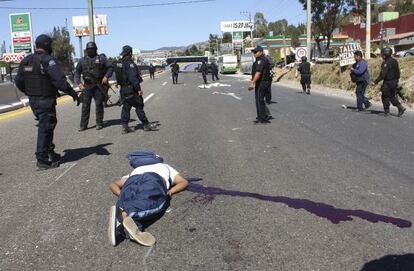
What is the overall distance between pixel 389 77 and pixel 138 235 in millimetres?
A: 10762

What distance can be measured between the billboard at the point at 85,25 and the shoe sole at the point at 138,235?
7912 cm

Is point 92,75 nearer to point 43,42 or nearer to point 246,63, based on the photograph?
point 43,42

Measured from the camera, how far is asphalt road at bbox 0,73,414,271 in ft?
13.9

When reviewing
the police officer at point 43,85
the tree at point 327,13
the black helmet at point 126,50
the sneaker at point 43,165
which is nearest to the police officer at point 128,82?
the black helmet at point 126,50

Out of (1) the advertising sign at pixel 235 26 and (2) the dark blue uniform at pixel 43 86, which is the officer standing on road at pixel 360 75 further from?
(1) the advertising sign at pixel 235 26

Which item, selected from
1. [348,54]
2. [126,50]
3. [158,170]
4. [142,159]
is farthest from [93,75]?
[348,54]

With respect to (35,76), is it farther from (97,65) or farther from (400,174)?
(400,174)

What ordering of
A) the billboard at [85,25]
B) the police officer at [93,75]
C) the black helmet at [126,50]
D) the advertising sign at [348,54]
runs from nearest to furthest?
the black helmet at [126,50] < the police officer at [93,75] < the advertising sign at [348,54] < the billboard at [85,25]

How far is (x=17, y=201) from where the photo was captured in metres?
5.99

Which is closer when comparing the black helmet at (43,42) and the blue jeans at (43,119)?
the black helmet at (43,42)

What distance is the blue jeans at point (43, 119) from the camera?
7.64m

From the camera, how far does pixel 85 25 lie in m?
82.3

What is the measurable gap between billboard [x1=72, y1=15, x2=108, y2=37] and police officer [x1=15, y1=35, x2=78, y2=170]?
7539cm

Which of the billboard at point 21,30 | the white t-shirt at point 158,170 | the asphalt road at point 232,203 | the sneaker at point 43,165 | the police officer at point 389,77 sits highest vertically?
the billboard at point 21,30
